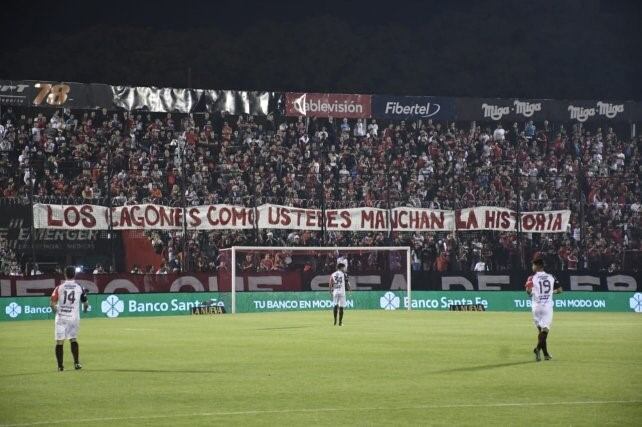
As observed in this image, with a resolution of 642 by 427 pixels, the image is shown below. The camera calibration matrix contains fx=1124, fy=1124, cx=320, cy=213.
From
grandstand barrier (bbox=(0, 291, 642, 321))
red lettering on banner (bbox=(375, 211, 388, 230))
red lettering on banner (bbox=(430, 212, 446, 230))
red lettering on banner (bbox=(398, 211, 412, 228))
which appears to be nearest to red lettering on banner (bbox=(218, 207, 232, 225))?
grandstand barrier (bbox=(0, 291, 642, 321))

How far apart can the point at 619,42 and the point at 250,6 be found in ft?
105

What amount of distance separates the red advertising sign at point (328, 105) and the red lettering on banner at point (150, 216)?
45.0 ft

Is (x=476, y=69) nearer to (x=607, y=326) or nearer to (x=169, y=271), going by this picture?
(x=169, y=271)

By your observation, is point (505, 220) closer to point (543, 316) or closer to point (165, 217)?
point (165, 217)

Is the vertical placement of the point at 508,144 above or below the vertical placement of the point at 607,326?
above

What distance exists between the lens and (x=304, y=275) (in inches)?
2073

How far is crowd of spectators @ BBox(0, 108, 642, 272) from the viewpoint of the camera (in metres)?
52.3

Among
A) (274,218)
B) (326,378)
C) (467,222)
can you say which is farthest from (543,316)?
(467,222)

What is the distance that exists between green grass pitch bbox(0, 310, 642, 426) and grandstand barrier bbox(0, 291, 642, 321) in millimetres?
12616

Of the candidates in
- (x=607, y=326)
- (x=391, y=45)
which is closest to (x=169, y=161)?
(x=607, y=326)

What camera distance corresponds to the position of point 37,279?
4647cm

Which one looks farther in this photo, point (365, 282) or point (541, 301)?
point (365, 282)

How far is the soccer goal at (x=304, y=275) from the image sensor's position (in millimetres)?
51422

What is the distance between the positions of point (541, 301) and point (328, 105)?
3831cm
